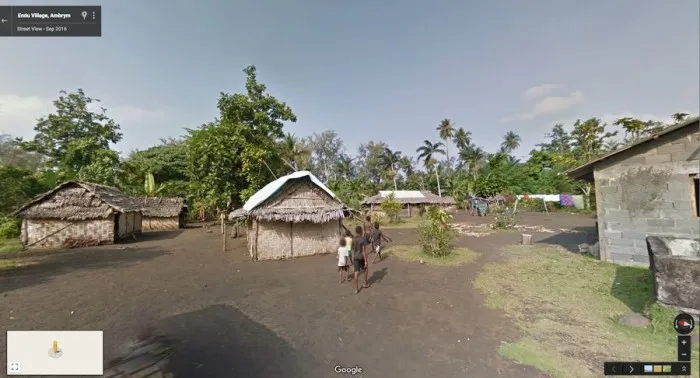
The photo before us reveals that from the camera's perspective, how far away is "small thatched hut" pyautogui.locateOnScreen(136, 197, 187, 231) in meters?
25.1

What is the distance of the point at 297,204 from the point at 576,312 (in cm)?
1010

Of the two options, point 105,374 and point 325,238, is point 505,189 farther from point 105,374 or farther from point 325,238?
point 105,374

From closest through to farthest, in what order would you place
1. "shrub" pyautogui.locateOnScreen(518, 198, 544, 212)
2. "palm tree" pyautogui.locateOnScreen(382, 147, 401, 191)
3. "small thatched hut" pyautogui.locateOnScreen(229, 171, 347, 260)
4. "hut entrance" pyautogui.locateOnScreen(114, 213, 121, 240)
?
"small thatched hut" pyautogui.locateOnScreen(229, 171, 347, 260)
"hut entrance" pyautogui.locateOnScreen(114, 213, 121, 240)
"shrub" pyautogui.locateOnScreen(518, 198, 544, 212)
"palm tree" pyautogui.locateOnScreen(382, 147, 401, 191)

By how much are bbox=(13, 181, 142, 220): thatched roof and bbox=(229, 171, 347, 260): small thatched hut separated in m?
10.3

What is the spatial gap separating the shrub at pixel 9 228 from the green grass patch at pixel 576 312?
28.4 metres

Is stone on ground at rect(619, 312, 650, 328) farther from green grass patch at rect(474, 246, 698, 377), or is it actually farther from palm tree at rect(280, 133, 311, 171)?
palm tree at rect(280, 133, 311, 171)

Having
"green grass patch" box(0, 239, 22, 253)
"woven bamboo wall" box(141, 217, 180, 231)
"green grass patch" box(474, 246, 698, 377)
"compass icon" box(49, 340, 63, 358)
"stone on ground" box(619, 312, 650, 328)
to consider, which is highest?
"woven bamboo wall" box(141, 217, 180, 231)

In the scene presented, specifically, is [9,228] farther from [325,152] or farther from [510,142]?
[510,142]

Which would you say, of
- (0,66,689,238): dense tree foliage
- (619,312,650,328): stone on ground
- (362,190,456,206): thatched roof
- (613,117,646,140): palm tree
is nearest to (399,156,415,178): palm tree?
(0,66,689,238): dense tree foliage

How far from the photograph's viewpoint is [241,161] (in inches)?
776

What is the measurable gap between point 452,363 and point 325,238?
930 centimetres

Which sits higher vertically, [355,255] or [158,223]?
[158,223]

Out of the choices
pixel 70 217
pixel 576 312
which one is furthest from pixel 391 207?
pixel 70 217

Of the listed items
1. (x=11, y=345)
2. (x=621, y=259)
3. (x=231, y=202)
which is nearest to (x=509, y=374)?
(x=11, y=345)
